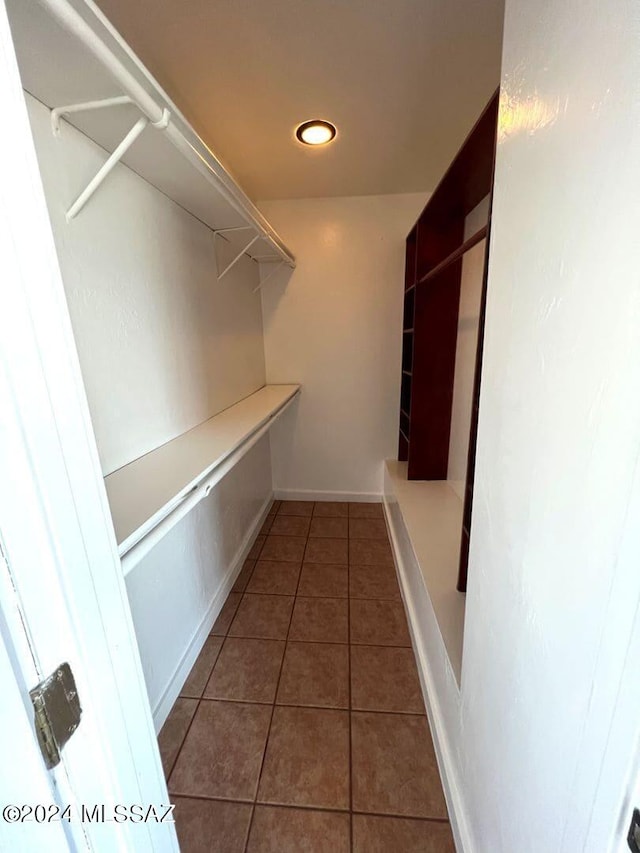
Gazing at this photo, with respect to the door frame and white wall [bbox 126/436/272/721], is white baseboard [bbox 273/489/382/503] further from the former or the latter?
the door frame

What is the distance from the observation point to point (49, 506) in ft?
1.33

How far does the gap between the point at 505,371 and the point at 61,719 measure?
2.84 ft

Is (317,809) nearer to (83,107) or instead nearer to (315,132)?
(83,107)

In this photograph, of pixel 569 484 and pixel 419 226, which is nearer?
pixel 569 484

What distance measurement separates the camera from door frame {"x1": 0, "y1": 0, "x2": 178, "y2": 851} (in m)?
0.37

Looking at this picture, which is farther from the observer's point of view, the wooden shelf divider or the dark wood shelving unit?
the dark wood shelving unit

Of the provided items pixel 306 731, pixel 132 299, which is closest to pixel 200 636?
pixel 306 731

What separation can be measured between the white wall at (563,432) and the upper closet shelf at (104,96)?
75 cm

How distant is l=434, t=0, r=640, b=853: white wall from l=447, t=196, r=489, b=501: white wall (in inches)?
48.9

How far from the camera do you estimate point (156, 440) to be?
1.40 m

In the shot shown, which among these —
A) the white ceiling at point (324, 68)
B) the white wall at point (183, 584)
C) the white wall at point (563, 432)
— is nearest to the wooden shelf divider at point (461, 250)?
the white wall at point (563, 432)

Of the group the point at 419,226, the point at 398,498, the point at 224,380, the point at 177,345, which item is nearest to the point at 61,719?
the point at 177,345

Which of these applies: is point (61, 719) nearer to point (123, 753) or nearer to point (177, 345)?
point (123, 753)

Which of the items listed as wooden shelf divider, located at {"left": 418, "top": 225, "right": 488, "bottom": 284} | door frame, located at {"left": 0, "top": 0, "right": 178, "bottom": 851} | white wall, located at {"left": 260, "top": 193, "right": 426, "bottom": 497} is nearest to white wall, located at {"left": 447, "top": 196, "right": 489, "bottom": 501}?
A: wooden shelf divider, located at {"left": 418, "top": 225, "right": 488, "bottom": 284}
